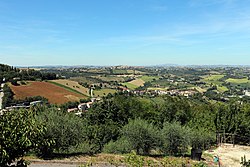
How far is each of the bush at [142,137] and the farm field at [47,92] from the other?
66791 millimetres

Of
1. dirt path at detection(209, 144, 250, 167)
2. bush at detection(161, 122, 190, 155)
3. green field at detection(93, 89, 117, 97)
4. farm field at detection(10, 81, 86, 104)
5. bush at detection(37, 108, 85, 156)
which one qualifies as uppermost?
bush at detection(37, 108, 85, 156)

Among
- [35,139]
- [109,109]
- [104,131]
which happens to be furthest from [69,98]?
[35,139]

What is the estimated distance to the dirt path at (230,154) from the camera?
1684 centimetres

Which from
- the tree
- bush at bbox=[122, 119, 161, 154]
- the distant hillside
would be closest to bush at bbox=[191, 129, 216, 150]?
bush at bbox=[122, 119, 161, 154]

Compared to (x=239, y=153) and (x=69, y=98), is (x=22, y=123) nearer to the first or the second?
(x=239, y=153)

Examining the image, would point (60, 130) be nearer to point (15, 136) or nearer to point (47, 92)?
point (15, 136)

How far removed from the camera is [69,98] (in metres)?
87.1

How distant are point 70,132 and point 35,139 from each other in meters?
8.28

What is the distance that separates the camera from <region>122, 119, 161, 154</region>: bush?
16.7m

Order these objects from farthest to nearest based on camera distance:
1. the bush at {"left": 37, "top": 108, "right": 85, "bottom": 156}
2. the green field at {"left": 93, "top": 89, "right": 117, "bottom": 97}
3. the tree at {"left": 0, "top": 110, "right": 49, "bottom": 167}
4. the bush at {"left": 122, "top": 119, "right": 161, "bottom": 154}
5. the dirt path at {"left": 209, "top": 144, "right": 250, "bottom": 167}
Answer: the green field at {"left": 93, "top": 89, "right": 117, "bottom": 97} < the dirt path at {"left": 209, "top": 144, "right": 250, "bottom": 167} < the bush at {"left": 122, "top": 119, "right": 161, "bottom": 154} < the bush at {"left": 37, "top": 108, "right": 85, "bottom": 156} < the tree at {"left": 0, "top": 110, "right": 49, "bottom": 167}

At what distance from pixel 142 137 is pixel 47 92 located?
74524 millimetres

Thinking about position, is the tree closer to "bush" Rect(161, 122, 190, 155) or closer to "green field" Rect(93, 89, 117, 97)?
"bush" Rect(161, 122, 190, 155)

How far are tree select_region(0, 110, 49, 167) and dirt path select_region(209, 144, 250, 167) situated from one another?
13079 mm

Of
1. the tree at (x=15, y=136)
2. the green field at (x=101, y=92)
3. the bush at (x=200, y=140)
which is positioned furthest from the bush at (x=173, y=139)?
the green field at (x=101, y=92)
